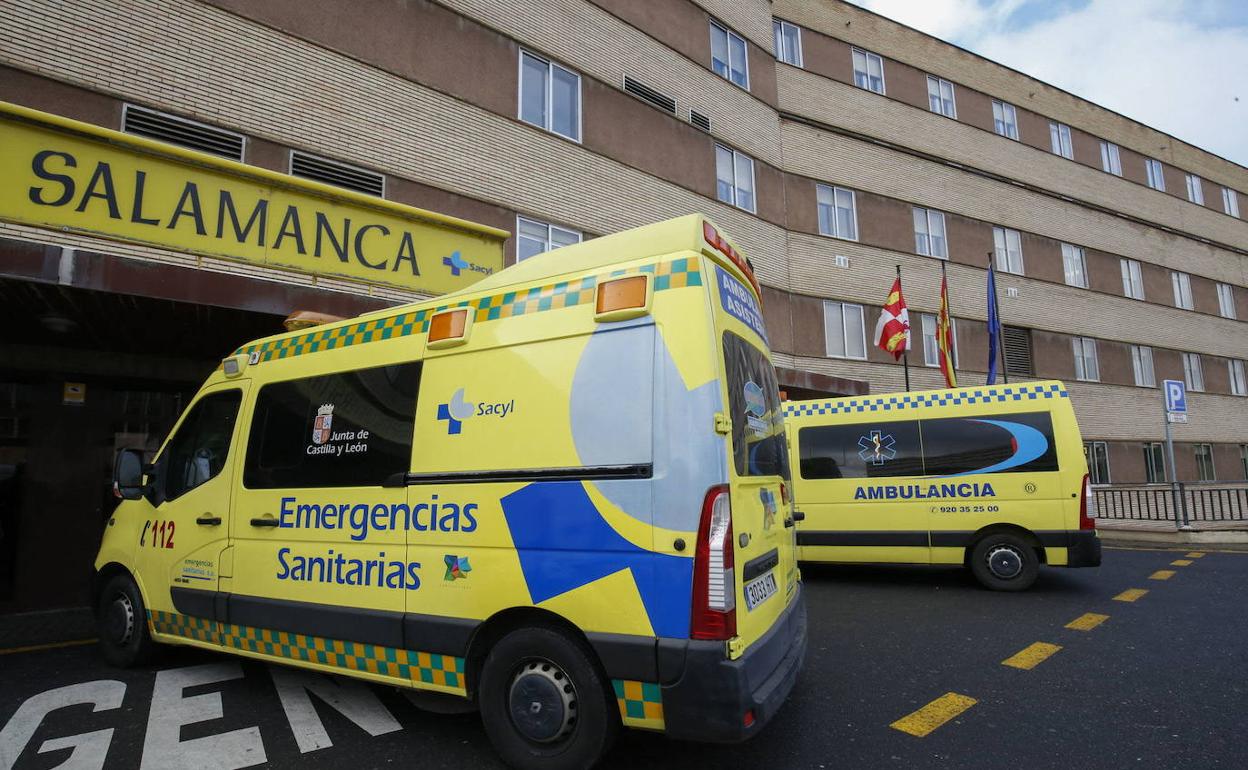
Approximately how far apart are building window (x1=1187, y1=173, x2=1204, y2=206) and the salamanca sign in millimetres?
34603

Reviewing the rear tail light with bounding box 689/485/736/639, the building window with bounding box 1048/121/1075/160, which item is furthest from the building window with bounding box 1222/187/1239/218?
the rear tail light with bounding box 689/485/736/639

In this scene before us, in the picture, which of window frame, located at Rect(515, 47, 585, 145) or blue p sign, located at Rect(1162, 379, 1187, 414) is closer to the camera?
window frame, located at Rect(515, 47, 585, 145)

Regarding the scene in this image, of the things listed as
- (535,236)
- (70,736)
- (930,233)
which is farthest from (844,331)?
(70,736)

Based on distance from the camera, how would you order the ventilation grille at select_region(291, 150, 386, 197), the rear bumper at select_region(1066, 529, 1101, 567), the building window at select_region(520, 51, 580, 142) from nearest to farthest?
the rear bumper at select_region(1066, 529, 1101, 567) < the ventilation grille at select_region(291, 150, 386, 197) < the building window at select_region(520, 51, 580, 142)

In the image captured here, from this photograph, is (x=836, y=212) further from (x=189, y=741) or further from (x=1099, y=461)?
(x=189, y=741)

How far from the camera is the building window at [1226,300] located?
27656mm

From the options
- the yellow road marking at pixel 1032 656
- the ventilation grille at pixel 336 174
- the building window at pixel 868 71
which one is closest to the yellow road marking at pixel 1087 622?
the yellow road marking at pixel 1032 656

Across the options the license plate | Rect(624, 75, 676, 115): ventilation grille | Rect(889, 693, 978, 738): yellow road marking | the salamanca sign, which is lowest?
Rect(889, 693, 978, 738): yellow road marking

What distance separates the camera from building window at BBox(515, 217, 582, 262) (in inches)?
453

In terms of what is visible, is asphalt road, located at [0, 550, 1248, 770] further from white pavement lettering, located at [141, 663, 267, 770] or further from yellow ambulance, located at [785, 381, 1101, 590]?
yellow ambulance, located at [785, 381, 1101, 590]

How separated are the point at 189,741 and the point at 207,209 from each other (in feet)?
19.6

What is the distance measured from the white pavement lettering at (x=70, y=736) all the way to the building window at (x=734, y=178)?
1411 centimetres

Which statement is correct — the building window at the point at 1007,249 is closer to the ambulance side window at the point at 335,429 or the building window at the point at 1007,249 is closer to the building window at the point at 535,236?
the building window at the point at 535,236

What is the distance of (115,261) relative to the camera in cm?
558
